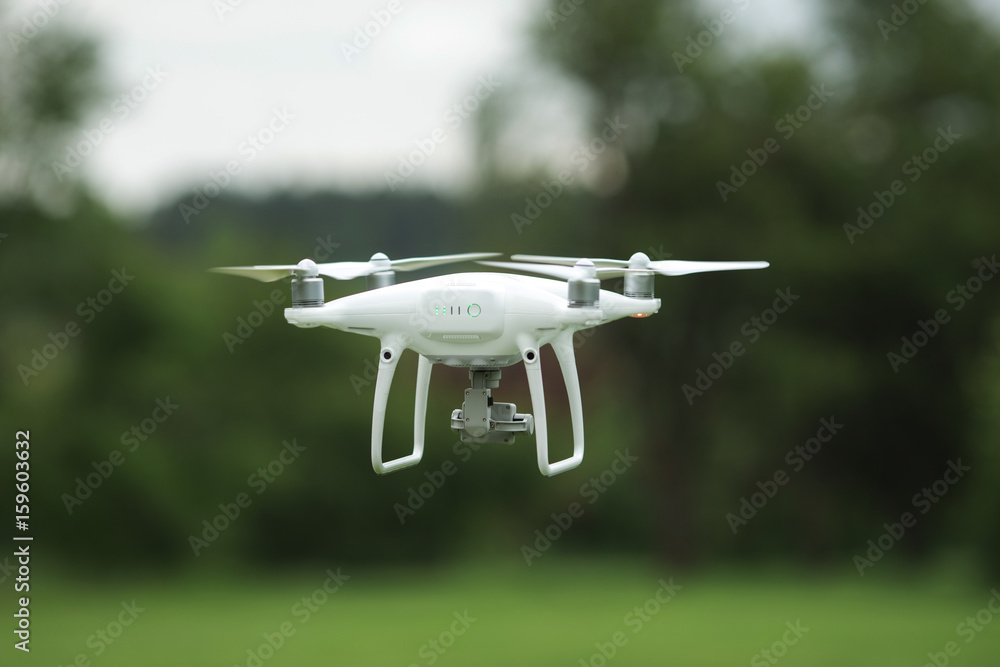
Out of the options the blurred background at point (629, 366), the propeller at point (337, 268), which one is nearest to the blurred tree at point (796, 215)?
the blurred background at point (629, 366)

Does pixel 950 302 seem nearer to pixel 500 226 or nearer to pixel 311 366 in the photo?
pixel 500 226

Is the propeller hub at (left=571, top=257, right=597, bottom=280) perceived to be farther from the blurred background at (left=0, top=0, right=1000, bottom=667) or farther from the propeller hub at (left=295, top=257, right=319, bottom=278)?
the blurred background at (left=0, top=0, right=1000, bottom=667)

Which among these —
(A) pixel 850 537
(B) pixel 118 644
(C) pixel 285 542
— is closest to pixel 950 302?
(A) pixel 850 537

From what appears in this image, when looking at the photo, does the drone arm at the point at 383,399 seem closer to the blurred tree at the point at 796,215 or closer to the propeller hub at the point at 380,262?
the propeller hub at the point at 380,262

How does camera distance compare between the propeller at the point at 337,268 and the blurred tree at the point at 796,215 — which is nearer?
the propeller at the point at 337,268

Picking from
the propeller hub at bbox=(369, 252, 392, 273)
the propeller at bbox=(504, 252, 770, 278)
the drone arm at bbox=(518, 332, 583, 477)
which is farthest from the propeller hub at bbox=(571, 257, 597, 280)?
the propeller hub at bbox=(369, 252, 392, 273)
